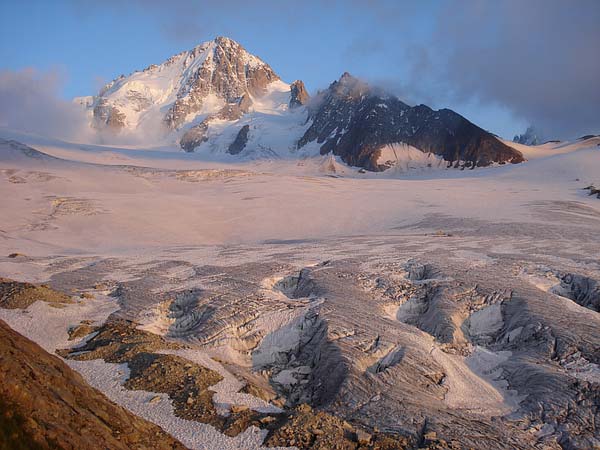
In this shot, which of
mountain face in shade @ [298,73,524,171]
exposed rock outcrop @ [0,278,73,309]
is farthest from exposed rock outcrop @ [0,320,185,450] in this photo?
mountain face in shade @ [298,73,524,171]

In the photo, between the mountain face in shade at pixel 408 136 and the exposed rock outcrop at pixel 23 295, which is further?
the mountain face in shade at pixel 408 136

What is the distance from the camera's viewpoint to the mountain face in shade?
5886 inches

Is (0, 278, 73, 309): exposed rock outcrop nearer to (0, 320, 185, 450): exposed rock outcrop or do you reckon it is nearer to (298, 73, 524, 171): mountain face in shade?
(0, 320, 185, 450): exposed rock outcrop

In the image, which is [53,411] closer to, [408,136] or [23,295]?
[23,295]

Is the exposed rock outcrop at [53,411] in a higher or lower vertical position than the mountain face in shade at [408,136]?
lower

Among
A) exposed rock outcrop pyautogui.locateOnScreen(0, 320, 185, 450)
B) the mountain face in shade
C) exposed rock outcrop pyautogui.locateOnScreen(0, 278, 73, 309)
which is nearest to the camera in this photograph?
exposed rock outcrop pyautogui.locateOnScreen(0, 320, 185, 450)

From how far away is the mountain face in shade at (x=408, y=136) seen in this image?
14950 cm

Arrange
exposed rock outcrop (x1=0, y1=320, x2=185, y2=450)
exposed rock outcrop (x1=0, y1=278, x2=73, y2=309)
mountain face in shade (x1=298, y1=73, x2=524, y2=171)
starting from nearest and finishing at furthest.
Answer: exposed rock outcrop (x1=0, y1=320, x2=185, y2=450), exposed rock outcrop (x1=0, y1=278, x2=73, y2=309), mountain face in shade (x1=298, y1=73, x2=524, y2=171)

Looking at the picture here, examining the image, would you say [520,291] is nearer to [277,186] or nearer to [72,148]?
[277,186]

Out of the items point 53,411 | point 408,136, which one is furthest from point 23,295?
point 408,136

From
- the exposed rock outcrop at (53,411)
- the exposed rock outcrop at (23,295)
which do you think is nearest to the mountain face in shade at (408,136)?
the exposed rock outcrop at (23,295)

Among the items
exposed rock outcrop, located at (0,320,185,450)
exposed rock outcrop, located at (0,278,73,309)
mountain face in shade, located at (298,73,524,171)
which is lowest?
exposed rock outcrop, located at (0,278,73,309)

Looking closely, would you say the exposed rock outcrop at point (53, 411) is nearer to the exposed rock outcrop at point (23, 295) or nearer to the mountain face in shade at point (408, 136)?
the exposed rock outcrop at point (23, 295)

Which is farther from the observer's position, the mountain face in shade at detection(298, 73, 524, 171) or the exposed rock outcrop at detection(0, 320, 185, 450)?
the mountain face in shade at detection(298, 73, 524, 171)
